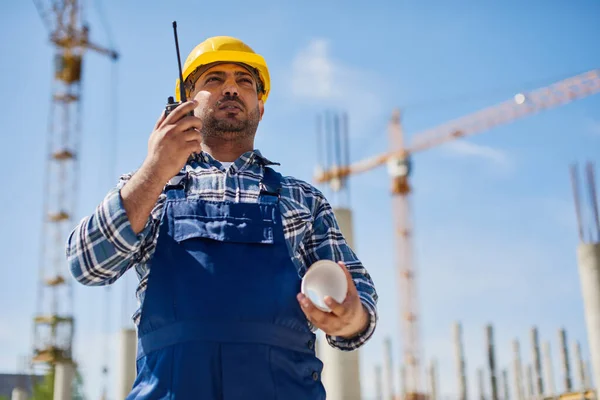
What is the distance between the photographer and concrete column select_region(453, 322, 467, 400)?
19.3 m

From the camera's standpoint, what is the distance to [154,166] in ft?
5.88

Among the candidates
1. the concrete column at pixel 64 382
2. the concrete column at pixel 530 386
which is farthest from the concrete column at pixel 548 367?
the concrete column at pixel 64 382

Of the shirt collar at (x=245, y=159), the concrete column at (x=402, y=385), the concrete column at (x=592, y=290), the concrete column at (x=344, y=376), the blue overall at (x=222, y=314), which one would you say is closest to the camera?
the blue overall at (x=222, y=314)

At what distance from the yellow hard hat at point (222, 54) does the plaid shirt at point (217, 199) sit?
37cm

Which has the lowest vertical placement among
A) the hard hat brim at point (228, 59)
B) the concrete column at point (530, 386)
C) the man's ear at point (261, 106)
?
the concrete column at point (530, 386)

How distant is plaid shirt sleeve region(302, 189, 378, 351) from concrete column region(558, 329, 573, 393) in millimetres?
15096

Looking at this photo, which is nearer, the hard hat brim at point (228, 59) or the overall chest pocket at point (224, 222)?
the overall chest pocket at point (224, 222)

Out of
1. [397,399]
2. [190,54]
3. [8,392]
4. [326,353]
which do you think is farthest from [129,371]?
[8,392]

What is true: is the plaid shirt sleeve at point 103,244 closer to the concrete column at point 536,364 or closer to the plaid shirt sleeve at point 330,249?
the plaid shirt sleeve at point 330,249

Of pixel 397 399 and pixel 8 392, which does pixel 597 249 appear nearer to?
pixel 397 399

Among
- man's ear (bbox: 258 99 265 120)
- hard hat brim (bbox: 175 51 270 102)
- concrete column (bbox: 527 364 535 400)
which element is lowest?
concrete column (bbox: 527 364 535 400)

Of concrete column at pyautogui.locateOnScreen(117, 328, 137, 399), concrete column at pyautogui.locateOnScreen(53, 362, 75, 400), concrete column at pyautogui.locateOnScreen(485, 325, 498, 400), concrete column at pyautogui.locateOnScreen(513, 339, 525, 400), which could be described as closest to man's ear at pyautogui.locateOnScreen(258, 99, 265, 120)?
concrete column at pyautogui.locateOnScreen(117, 328, 137, 399)

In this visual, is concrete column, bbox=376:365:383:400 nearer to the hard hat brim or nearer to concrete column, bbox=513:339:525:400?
concrete column, bbox=513:339:525:400

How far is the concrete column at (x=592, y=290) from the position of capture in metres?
9.92
